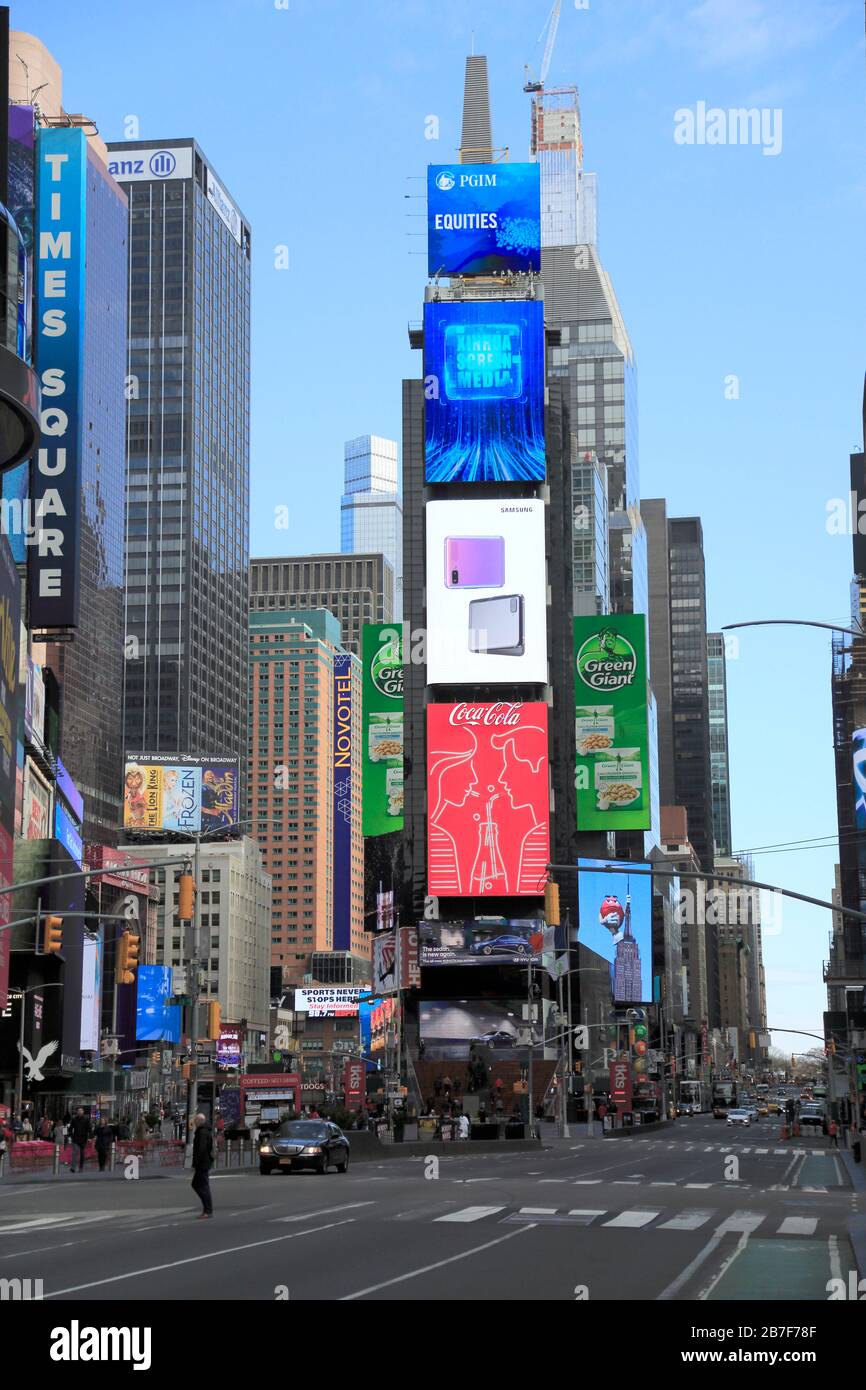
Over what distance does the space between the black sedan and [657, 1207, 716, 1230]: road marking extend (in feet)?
51.6

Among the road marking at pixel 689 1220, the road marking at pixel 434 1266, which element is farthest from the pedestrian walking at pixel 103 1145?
the road marking at pixel 434 1266

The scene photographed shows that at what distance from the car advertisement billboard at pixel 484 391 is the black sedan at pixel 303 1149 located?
92.6 metres

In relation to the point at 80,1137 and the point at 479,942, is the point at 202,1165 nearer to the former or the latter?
the point at 80,1137

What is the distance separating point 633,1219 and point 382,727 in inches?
4941

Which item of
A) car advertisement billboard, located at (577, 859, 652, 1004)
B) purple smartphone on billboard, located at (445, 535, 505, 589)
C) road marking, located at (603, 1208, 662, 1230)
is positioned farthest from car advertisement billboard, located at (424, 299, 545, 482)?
road marking, located at (603, 1208, 662, 1230)

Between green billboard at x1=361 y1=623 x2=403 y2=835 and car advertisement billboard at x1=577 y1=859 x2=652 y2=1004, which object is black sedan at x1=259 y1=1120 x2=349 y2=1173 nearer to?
green billboard at x1=361 y1=623 x2=403 y2=835

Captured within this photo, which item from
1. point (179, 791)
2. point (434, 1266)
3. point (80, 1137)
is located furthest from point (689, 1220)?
point (179, 791)

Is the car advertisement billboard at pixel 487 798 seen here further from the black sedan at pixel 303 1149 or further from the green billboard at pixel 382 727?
the black sedan at pixel 303 1149

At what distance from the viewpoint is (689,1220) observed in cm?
2862

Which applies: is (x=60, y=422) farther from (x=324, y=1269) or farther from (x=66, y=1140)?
(x=324, y=1269)

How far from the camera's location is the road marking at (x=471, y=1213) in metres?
27.8
